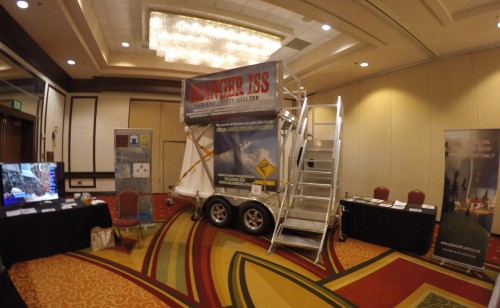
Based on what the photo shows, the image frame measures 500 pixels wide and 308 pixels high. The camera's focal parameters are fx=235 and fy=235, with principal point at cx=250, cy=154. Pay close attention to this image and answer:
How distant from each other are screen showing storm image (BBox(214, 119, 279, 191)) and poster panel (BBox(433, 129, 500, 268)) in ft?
7.93

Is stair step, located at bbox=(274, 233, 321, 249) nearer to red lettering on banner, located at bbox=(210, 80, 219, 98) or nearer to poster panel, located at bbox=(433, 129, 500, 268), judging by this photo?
poster panel, located at bbox=(433, 129, 500, 268)

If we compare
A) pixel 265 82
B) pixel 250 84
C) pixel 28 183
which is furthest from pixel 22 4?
pixel 265 82

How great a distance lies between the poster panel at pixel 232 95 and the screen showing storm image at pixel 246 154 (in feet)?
0.70

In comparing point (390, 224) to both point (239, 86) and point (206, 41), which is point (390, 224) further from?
point (206, 41)

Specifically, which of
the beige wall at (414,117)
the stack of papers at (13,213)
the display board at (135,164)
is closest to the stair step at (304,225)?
the display board at (135,164)

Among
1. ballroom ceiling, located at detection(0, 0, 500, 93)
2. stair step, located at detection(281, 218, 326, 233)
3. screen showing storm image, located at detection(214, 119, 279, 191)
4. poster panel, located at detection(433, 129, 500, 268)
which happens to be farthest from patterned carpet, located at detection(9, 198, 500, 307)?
ballroom ceiling, located at detection(0, 0, 500, 93)

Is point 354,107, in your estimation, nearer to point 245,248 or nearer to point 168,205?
point 245,248

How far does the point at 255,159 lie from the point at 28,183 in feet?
10.9

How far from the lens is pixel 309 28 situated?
496 centimetres

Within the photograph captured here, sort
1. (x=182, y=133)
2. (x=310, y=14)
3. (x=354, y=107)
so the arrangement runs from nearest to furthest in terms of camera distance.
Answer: (x=310, y=14) → (x=354, y=107) → (x=182, y=133)

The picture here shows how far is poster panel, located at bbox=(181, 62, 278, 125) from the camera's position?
382 cm

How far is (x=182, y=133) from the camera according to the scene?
314 inches

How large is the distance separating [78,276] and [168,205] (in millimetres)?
3434

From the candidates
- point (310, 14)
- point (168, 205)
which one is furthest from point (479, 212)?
point (168, 205)
